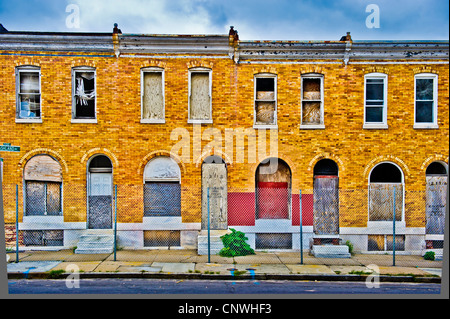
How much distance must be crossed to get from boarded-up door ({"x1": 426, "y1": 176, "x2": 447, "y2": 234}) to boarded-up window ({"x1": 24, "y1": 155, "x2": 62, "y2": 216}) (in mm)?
13639

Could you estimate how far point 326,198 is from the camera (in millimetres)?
12266

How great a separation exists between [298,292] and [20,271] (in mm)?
7818

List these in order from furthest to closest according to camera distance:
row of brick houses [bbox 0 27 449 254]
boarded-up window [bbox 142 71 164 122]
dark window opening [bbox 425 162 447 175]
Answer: dark window opening [bbox 425 162 447 175] → boarded-up window [bbox 142 71 164 122] → row of brick houses [bbox 0 27 449 254]

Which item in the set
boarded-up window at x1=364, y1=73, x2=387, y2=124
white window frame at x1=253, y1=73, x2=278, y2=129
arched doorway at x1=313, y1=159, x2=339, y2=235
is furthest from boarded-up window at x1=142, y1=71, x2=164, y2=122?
boarded-up window at x1=364, y1=73, x2=387, y2=124

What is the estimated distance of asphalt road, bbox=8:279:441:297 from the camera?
8.48m

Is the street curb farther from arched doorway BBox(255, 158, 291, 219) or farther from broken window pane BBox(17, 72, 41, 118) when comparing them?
broken window pane BBox(17, 72, 41, 118)

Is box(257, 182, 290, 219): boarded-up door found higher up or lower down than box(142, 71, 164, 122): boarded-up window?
lower down

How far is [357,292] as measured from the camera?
28.5ft

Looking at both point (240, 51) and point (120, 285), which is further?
point (240, 51)

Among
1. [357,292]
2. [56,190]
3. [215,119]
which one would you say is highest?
[215,119]

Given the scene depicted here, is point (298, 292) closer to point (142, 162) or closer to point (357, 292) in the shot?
point (357, 292)

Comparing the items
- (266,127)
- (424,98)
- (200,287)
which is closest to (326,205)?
(266,127)

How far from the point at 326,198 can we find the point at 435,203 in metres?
4.09

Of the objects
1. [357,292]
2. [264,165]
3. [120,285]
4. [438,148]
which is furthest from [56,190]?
[438,148]
